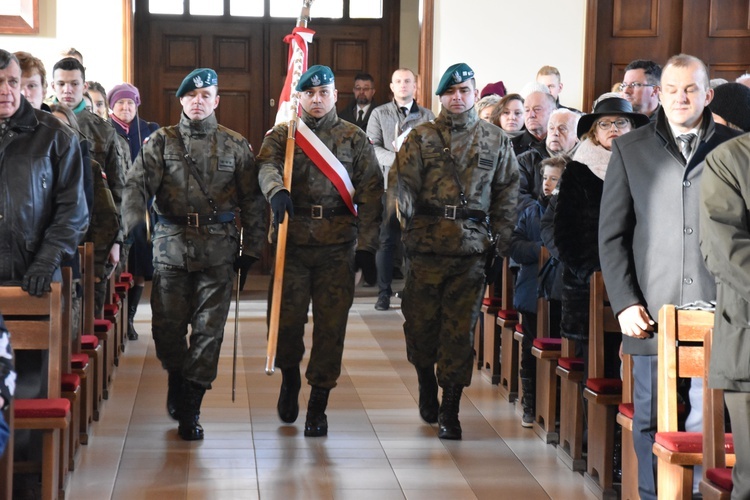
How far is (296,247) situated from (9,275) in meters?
1.40

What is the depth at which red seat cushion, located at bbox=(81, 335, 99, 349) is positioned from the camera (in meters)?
4.98

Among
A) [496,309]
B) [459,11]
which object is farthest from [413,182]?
[459,11]

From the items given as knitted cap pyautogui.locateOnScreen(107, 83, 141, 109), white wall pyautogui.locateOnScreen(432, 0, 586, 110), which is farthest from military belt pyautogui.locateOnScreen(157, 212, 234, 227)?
white wall pyautogui.locateOnScreen(432, 0, 586, 110)

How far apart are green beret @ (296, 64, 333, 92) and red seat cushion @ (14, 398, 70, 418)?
195 centimetres

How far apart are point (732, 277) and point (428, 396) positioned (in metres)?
2.76

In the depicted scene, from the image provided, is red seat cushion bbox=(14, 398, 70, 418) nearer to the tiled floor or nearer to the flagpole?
the tiled floor

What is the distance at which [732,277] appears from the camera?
276 cm

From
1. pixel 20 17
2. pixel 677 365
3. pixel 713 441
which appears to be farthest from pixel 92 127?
pixel 713 441

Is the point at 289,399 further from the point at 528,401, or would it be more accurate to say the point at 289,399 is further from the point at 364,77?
the point at 364,77

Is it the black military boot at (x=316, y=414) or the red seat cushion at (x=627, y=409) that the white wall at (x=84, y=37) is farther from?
the red seat cushion at (x=627, y=409)

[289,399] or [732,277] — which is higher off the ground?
[732,277]

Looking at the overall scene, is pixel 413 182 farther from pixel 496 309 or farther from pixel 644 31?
pixel 644 31

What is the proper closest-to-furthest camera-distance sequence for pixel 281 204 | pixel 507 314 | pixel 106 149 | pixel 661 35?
pixel 281 204
pixel 507 314
pixel 106 149
pixel 661 35

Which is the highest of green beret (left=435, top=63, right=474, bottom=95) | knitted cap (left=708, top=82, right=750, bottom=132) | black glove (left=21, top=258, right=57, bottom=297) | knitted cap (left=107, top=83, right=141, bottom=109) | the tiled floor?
knitted cap (left=107, top=83, right=141, bottom=109)
